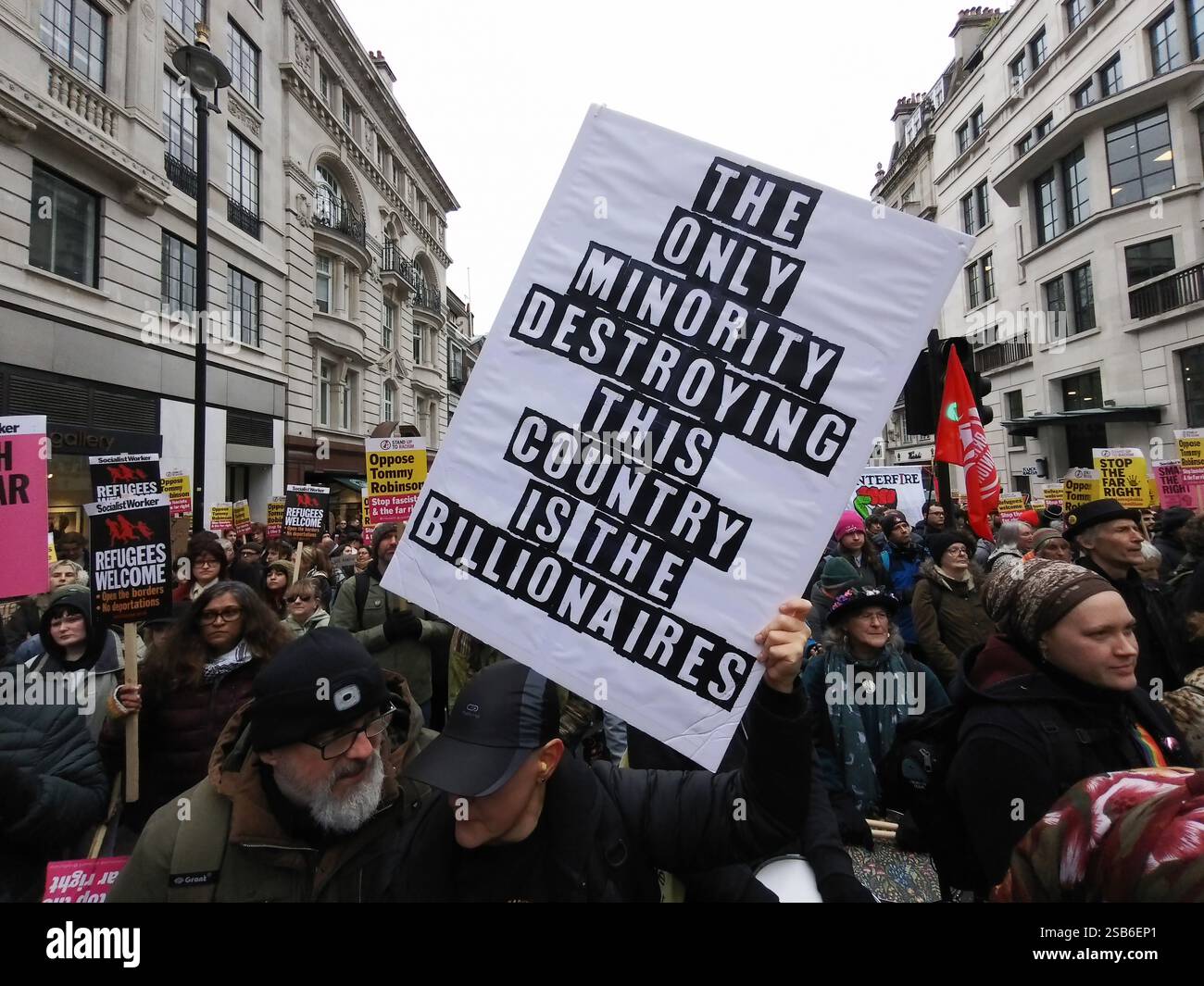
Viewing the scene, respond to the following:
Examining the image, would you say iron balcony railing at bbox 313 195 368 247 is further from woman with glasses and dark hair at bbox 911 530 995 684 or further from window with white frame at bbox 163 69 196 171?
woman with glasses and dark hair at bbox 911 530 995 684

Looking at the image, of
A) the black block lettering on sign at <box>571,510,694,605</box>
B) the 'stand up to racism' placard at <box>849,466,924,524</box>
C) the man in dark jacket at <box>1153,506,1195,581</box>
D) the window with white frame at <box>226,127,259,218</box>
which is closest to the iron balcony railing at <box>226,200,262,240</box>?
the window with white frame at <box>226,127,259,218</box>

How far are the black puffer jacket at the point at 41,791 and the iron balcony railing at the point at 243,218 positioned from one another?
65.6ft

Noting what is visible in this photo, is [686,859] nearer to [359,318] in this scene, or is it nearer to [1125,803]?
[1125,803]

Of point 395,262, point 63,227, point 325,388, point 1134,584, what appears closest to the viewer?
point 1134,584

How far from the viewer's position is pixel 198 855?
63.8 inches

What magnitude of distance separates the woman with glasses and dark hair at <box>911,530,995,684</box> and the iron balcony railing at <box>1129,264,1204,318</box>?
67.6ft

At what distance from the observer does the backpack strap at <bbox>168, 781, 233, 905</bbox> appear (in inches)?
63.1

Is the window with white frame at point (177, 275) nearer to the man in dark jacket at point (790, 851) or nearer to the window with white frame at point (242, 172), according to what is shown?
the window with white frame at point (242, 172)

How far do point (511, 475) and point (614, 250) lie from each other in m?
0.72

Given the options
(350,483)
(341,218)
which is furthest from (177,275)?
(341,218)

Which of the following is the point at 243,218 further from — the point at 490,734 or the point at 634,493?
the point at 490,734

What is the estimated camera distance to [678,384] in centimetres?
179

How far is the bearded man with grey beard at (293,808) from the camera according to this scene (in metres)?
1.63

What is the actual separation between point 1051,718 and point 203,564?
5.60m
